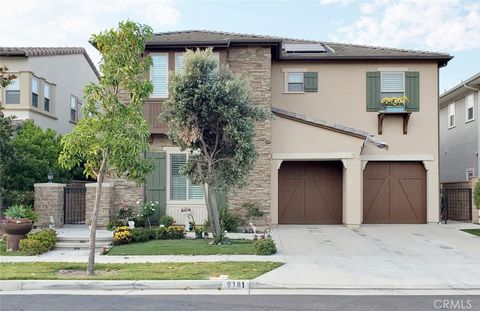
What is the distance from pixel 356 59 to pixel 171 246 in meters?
11.1

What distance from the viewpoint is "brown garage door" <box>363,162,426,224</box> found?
19.9 metres

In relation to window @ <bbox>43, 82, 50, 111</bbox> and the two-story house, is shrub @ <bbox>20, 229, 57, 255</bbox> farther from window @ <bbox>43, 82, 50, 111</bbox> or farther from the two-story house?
window @ <bbox>43, 82, 50, 111</bbox>

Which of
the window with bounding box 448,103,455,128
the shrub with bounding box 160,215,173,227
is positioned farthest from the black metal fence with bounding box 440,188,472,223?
the shrub with bounding box 160,215,173,227

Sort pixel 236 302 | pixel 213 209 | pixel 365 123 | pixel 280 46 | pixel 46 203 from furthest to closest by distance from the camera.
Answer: pixel 365 123, pixel 280 46, pixel 46 203, pixel 213 209, pixel 236 302

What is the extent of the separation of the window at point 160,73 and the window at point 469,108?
14015 millimetres

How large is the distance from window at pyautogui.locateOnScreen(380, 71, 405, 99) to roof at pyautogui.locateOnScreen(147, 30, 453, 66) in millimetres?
709

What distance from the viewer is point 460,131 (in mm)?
24016

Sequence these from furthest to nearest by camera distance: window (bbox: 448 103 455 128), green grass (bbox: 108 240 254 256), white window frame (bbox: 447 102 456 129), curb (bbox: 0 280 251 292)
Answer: window (bbox: 448 103 455 128) → white window frame (bbox: 447 102 456 129) → green grass (bbox: 108 240 254 256) → curb (bbox: 0 280 251 292)

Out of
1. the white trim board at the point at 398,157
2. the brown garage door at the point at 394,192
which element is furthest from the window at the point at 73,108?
the brown garage door at the point at 394,192

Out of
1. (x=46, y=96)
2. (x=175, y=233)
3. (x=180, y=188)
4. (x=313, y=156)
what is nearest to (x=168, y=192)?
(x=180, y=188)

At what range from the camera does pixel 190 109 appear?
1327 cm

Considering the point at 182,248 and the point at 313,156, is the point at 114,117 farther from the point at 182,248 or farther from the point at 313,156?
the point at 313,156

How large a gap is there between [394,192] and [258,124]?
664cm

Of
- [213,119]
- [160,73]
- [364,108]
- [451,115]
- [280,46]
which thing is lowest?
[213,119]
